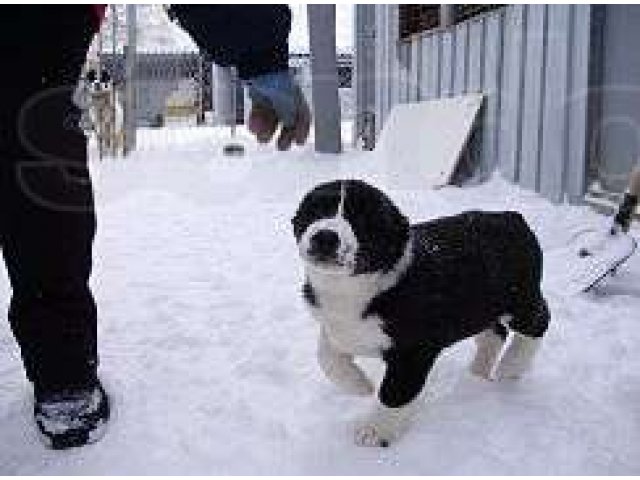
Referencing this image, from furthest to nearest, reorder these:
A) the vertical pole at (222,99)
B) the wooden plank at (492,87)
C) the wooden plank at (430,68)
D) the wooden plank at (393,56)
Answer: the vertical pole at (222,99), the wooden plank at (393,56), the wooden plank at (430,68), the wooden plank at (492,87)

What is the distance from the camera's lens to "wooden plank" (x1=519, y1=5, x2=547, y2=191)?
5.60 meters

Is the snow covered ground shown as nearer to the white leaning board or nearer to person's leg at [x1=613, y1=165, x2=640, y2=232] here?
person's leg at [x1=613, y1=165, x2=640, y2=232]

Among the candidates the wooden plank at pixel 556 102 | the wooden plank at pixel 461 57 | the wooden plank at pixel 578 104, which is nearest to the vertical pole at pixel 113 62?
the wooden plank at pixel 461 57

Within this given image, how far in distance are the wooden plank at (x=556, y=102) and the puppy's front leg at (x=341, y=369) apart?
339cm

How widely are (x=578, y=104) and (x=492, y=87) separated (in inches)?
49.6

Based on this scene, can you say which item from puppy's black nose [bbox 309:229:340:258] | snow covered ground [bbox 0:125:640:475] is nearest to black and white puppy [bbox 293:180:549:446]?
puppy's black nose [bbox 309:229:340:258]

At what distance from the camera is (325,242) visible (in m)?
1.95

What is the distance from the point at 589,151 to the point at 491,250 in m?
3.06

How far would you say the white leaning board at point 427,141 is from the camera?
6585mm

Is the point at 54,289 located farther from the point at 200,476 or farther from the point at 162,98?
the point at 162,98

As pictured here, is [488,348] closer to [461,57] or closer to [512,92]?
[512,92]

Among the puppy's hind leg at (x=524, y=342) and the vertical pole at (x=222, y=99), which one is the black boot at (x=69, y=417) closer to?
the puppy's hind leg at (x=524, y=342)

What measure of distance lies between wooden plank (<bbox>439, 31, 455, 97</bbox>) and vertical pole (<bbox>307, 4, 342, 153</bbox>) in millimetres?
1747

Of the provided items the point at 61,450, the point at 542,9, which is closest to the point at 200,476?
the point at 61,450
